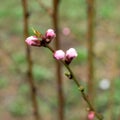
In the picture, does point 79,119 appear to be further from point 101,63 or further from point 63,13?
point 63,13

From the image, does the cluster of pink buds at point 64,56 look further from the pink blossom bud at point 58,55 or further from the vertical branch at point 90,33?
the vertical branch at point 90,33

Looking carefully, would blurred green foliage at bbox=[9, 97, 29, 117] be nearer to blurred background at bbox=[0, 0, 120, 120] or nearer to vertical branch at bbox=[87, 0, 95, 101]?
blurred background at bbox=[0, 0, 120, 120]

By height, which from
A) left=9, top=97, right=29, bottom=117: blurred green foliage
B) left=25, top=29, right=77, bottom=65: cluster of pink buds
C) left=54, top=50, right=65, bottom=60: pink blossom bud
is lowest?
left=54, top=50, right=65, bottom=60: pink blossom bud

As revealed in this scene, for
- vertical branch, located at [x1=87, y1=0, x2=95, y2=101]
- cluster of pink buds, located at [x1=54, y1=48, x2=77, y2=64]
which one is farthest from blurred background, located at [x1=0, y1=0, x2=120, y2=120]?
cluster of pink buds, located at [x1=54, y1=48, x2=77, y2=64]

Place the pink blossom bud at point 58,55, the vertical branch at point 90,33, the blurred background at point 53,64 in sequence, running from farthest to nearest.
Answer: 1. the blurred background at point 53,64
2. the vertical branch at point 90,33
3. the pink blossom bud at point 58,55

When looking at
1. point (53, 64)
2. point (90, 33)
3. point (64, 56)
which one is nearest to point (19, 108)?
point (53, 64)

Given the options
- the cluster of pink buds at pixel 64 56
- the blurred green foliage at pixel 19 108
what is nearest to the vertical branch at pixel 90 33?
the cluster of pink buds at pixel 64 56

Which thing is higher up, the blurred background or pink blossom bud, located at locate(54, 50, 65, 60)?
the blurred background

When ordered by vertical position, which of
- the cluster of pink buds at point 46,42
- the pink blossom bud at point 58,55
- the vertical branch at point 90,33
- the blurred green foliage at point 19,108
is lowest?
the pink blossom bud at point 58,55

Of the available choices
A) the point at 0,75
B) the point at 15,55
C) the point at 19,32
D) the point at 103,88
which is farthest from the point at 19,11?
the point at 103,88
